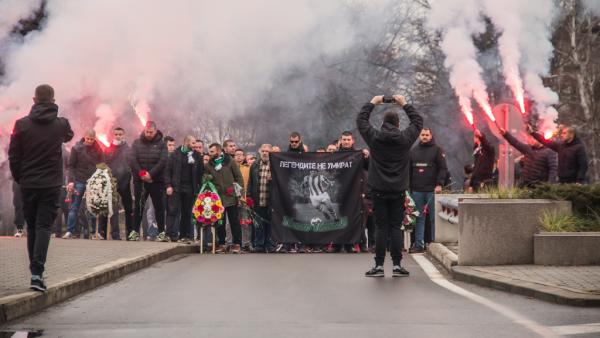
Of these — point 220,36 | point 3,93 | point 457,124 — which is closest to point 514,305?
point 3,93

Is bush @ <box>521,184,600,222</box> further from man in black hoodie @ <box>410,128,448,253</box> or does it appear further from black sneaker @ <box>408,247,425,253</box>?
man in black hoodie @ <box>410,128,448,253</box>

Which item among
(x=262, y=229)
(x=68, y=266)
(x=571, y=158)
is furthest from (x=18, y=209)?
(x=571, y=158)

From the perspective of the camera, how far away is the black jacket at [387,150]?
548 inches

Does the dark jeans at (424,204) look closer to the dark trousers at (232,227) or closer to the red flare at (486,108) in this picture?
the red flare at (486,108)

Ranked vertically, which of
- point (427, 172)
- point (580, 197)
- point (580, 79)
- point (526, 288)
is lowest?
point (526, 288)

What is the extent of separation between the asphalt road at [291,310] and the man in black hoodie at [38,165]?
30.8 inches

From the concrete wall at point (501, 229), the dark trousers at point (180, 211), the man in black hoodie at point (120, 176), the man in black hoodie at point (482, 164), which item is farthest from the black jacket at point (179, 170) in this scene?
the concrete wall at point (501, 229)

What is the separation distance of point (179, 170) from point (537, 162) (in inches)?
229

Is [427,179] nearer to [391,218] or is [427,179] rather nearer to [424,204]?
[424,204]

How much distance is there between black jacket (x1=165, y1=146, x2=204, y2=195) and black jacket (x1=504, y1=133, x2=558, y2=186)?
203 inches

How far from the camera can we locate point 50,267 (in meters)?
13.9

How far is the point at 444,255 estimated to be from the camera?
618 inches

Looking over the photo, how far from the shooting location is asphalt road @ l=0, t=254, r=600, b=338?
29.9 ft

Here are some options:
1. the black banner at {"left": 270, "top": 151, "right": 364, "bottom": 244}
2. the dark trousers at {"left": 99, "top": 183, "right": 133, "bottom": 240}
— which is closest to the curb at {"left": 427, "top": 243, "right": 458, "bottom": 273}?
the black banner at {"left": 270, "top": 151, "right": 364, "bottom": 244}
